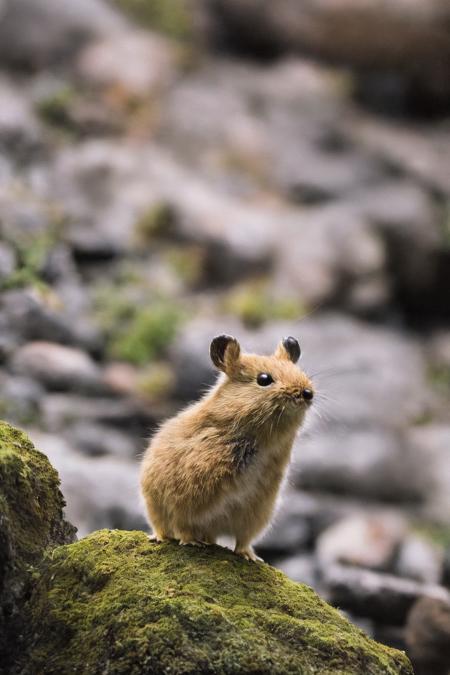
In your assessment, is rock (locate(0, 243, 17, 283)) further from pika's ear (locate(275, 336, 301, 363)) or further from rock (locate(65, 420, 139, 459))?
pika's ear (locate(275, 336, 301, 363))

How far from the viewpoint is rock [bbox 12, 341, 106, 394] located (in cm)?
792

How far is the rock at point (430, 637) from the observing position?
24.4 ft

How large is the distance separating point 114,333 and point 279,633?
9153mm

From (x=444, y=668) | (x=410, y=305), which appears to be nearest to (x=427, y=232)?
(x=410, y=305)

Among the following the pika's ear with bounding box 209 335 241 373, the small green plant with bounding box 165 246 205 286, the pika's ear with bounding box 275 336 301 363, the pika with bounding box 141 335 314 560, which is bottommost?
the pika with bounding box 141 335 314 560

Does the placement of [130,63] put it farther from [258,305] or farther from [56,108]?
[258,305]

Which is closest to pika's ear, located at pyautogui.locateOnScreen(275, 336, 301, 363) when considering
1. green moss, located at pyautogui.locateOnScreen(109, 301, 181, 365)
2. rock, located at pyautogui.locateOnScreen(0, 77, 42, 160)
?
green moss, located at pyautogui.locateOnScreen(109, 301, 181, 365)

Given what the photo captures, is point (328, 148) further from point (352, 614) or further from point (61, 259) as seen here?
point (352, 614)

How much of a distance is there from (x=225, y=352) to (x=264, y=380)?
316 millimetres

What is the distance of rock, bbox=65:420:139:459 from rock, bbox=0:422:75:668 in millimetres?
4502

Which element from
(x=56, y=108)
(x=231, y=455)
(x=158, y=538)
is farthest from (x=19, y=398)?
(x=56, y=108)

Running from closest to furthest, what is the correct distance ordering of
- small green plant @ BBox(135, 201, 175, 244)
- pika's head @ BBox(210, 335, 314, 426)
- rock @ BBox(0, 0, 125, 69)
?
pika's head @ BBox(210, 335, 314, 426)
small green plant @ BBox(135, 201, 175, 244)
rock @ BBox(0, 0, 125, 69)

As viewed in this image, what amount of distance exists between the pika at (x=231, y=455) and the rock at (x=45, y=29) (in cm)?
1656

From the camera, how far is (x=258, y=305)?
16188mm
